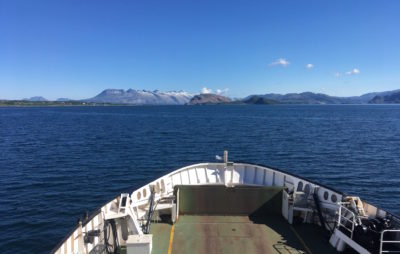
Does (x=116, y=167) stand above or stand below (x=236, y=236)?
below

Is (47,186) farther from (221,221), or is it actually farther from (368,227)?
(368,227)

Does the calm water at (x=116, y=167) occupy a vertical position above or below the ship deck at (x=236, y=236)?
below

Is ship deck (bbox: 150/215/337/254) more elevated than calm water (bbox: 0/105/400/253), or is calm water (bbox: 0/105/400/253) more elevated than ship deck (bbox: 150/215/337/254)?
ship deck (bbox: 150/215/337/254)

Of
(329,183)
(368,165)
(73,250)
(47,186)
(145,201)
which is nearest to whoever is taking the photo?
(73,250)

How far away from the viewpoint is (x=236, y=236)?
1123cm

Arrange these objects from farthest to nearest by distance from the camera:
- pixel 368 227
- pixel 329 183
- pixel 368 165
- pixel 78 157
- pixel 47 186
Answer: pixel 78 157 → pixel 368 165 → pixel 329 183 → pixel 47 186 → pixel 368 227

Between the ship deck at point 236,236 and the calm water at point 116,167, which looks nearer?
the ship deck at point 236,236

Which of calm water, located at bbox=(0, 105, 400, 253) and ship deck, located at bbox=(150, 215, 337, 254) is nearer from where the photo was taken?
ship deck, located at bbox=(150, 215, 337, 254)

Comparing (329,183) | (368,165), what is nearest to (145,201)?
(329,183)

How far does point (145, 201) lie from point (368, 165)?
36656 millimetres

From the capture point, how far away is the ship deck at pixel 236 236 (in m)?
10.3

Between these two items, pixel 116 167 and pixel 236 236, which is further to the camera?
pixel 116 167

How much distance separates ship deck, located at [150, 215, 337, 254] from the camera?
33.7 ft

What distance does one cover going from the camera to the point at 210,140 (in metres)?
61.8
